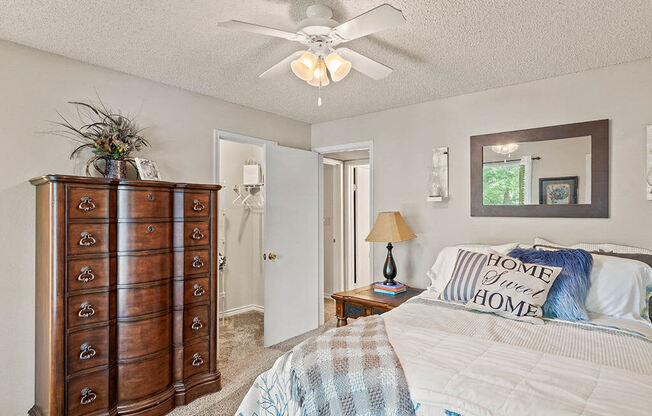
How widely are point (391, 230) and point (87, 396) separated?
7.70 ft

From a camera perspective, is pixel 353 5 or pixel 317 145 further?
pixel 317 145

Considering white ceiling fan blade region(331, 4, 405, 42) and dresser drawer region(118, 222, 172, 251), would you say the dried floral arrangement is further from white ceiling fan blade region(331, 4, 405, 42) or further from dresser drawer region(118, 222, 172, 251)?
white ceiling fan blade region(331, 4, 405, 42)

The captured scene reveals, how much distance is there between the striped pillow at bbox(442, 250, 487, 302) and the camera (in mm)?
2277

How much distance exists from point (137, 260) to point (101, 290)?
0.82ft

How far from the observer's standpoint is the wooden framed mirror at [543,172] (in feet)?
8.39

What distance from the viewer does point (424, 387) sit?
124 centimetres

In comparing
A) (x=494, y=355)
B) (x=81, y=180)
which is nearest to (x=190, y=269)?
(x=81, y=180)

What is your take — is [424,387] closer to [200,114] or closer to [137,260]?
[137,260]

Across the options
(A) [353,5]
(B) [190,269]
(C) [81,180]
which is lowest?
(B) [190,269]

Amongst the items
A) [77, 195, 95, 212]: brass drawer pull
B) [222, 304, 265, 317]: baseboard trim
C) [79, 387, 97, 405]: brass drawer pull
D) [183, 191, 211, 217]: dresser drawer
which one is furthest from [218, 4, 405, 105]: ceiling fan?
[222, 304, 265, 317]: baseboard trim

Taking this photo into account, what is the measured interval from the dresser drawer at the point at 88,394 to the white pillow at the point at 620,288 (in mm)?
2841

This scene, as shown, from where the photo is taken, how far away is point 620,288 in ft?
6.76

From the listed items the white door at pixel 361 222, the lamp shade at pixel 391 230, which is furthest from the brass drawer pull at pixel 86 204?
the white door at pixel 361 222

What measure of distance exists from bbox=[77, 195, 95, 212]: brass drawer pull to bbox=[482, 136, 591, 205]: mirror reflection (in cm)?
282
